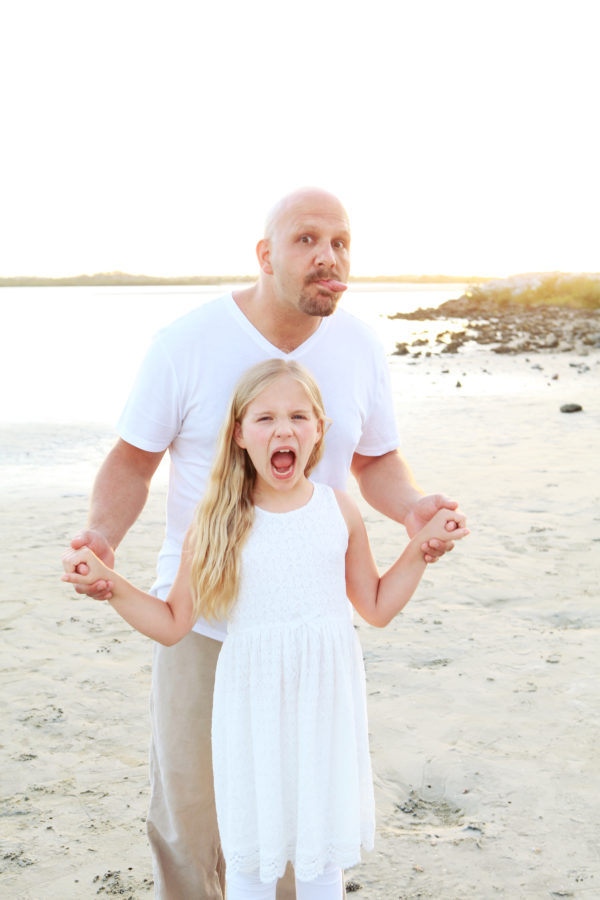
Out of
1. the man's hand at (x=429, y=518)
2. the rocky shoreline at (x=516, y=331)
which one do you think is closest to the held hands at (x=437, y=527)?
the man's hand at (x=429, y=518)

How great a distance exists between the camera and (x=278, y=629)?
113 inches

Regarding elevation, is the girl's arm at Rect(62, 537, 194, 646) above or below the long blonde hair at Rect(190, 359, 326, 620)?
below

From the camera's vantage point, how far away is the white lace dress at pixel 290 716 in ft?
9.09

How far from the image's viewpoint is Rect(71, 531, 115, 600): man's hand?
268 cm

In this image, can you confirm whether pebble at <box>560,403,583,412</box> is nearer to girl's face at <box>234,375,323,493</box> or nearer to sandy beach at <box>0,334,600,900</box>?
sandy beach at <box>0,334,600,900</box>

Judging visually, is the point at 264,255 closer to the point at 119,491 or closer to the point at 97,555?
the point at 119,491

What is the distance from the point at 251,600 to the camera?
2910 mm

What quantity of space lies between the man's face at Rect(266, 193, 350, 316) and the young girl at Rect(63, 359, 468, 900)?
0.75 ft

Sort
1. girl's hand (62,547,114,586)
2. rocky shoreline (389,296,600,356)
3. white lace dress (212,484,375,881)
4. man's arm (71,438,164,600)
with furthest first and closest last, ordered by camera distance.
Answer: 1. rocky shoreline (389,296,600,356)
2. man's arm (71,438,164,600)
3. white lace dress (212,484,375,881)
4. girl's hand (62,547,114,586)

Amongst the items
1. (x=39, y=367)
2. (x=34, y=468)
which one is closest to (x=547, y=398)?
(x=34, y=468)

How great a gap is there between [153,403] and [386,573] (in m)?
0.95

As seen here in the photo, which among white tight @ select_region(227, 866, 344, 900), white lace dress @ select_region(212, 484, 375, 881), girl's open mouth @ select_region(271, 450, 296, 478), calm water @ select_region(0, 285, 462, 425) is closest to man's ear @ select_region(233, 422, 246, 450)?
girl's open mouth @ select_region(271, 450, 296, 478)

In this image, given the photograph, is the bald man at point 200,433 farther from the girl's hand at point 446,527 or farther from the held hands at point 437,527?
the girl's hand at point 446,527

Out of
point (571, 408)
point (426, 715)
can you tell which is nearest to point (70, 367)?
point (571, 408)
